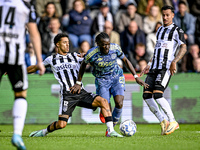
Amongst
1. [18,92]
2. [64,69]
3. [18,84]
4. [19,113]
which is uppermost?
[18,84]

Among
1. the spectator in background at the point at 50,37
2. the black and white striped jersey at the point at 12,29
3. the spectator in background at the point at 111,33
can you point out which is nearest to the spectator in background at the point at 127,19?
the spectator in background at the point at 111,33

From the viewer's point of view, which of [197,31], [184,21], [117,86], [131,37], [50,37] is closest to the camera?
[117,86]

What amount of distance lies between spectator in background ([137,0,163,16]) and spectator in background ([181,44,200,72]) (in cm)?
231

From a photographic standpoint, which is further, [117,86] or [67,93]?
[117,86]

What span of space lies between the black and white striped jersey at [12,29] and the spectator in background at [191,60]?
8.47 m

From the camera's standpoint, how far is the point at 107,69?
7.72m

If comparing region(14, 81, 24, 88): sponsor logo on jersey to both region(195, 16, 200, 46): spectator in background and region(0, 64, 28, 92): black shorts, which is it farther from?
region(195, 16, 200, 46): spectator in background

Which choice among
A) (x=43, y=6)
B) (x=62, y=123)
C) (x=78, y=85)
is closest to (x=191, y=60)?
(x=43, y=6)

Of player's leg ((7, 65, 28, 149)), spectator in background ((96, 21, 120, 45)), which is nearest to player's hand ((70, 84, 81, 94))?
player's leg ((7, 65, 28, 149))

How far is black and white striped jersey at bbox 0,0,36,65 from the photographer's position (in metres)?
5.13

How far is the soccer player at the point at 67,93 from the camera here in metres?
7.23

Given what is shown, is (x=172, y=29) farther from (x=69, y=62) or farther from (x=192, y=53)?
(x=192, y=53)

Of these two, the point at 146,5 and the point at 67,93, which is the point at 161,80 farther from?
the point at 146,5

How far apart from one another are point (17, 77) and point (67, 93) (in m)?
2.26
